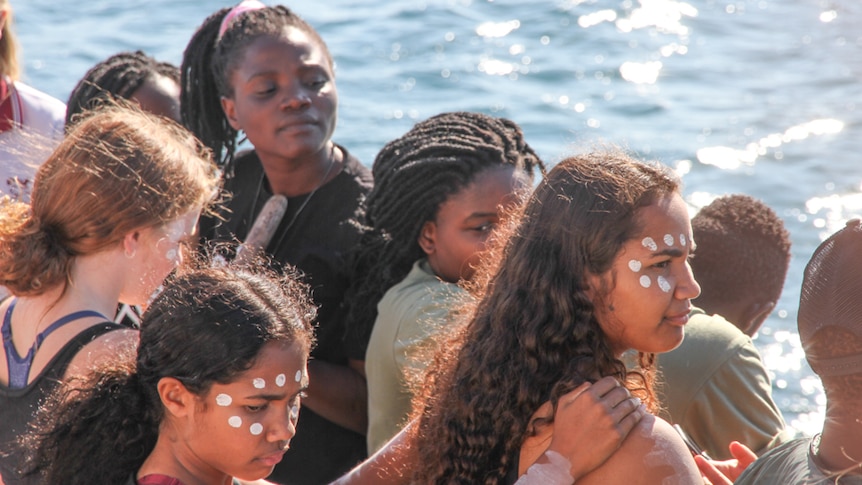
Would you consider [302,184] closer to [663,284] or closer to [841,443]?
[663,284]

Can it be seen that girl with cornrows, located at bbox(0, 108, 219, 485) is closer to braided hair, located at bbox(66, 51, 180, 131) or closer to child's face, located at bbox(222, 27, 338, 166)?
child's face, located at bbox(222, 27, 338, 166)

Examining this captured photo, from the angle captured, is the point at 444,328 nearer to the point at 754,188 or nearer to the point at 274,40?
the point at 274,40

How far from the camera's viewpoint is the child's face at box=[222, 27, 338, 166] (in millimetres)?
3217

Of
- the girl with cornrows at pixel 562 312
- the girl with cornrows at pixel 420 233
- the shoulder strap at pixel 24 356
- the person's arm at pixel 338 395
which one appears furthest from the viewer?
the person's arm at pixel 338 395

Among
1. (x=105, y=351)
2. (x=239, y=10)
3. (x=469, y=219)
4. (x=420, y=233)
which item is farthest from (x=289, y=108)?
(x=105, y=351)

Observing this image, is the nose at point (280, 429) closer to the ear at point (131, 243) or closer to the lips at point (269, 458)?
the lips at point (269, 458)

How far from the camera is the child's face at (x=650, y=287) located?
78.7 inches

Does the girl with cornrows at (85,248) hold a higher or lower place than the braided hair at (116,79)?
higher

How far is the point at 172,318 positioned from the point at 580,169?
2.96 feet

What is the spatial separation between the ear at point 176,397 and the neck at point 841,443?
122 centimetres

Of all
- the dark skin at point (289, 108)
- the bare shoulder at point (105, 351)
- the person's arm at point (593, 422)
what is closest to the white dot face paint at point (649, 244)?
the person's arm at point (593, 422)

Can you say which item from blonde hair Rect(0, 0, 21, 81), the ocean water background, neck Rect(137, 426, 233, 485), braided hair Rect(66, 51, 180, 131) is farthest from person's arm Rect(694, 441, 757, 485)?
the ocean water background

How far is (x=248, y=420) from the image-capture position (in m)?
2.11

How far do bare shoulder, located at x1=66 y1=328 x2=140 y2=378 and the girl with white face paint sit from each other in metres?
0.05
